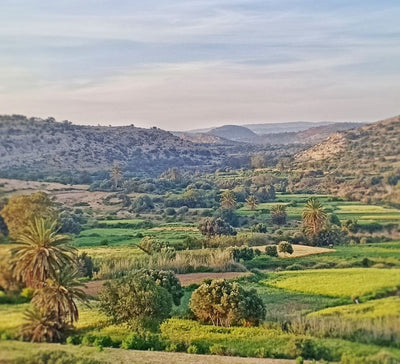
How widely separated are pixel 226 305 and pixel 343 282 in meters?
2.77

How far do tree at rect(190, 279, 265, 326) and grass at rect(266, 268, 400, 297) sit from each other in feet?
4.77

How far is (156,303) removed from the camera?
13469 millimetres

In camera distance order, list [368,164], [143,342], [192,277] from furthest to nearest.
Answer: [192,277] → [368,164] → [143,342]

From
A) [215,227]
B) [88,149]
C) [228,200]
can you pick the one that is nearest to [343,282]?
[215,227]

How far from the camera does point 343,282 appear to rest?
1315cm

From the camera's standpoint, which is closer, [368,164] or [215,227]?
[368,164]

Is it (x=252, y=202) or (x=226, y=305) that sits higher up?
(x=252, y=202)

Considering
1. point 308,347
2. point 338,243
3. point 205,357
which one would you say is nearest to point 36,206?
point 205,357

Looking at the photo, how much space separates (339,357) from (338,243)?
5310 millimetres

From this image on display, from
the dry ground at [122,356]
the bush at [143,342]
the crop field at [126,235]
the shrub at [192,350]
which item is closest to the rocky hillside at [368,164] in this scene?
the dry ground at [122,356]

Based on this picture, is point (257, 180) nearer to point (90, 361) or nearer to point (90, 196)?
point (90, 196)

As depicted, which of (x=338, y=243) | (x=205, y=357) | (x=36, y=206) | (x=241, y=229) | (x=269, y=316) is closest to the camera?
(x=205, y=357)

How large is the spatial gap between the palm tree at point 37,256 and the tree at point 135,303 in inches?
64.5

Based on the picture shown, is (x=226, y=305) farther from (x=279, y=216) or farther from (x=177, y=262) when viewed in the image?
(x=279, y=216)
